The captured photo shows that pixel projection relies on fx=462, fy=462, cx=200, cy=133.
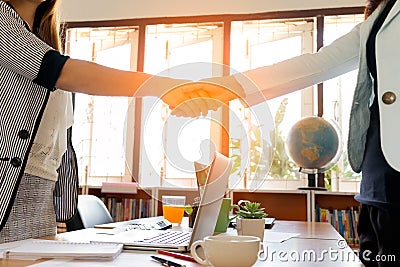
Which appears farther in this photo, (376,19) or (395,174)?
(376,19)

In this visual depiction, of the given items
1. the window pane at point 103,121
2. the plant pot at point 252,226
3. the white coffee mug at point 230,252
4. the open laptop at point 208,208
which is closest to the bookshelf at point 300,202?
the window pane at point 103,121

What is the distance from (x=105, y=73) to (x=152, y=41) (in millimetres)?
3327

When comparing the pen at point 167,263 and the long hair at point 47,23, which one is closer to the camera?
the pen at point 167,263

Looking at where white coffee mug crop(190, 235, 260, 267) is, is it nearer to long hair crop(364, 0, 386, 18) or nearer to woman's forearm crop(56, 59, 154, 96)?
woman's forearm crop(56, 59, 154, 96)

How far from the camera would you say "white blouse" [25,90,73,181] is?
1.11 m

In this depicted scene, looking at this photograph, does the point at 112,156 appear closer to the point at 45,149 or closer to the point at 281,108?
the point at 281,108

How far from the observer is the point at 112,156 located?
14.0 feet

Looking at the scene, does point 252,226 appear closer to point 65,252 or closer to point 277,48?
point 65,252

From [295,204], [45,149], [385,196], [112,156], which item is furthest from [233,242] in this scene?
[112,156]

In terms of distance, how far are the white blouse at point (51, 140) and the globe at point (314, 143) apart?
7.29 ft

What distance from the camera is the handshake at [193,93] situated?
2.91ft

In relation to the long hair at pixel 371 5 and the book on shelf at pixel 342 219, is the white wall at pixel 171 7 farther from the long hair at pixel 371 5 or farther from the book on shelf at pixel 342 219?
the long hair at pixel 371 5

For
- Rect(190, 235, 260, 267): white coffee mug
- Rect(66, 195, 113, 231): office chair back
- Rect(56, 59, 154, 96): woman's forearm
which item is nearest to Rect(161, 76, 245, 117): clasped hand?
Rect(56, 59, 154, 96): woman's forearm

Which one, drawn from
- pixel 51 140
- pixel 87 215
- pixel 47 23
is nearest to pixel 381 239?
pixel 51 140
